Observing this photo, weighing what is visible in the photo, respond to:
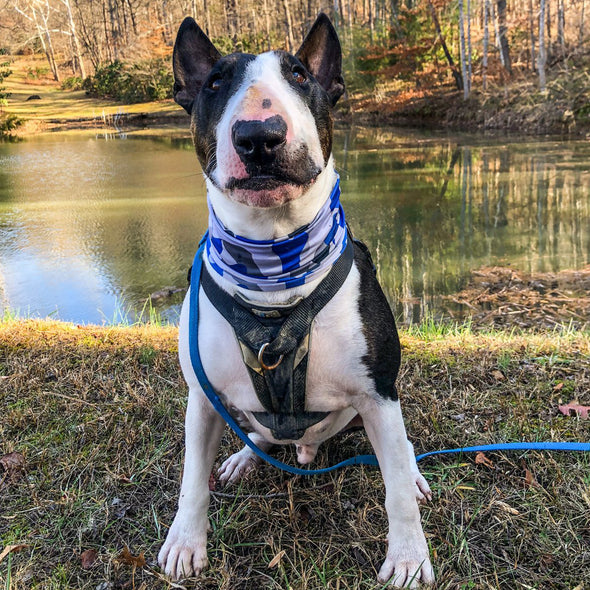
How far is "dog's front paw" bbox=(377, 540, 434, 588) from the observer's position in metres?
1.75

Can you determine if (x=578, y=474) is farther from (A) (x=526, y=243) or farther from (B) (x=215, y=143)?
Result: (A) (x=526, y=243)

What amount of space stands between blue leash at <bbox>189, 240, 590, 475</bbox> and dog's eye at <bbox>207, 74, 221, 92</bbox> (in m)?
0.51

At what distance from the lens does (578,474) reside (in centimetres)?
213

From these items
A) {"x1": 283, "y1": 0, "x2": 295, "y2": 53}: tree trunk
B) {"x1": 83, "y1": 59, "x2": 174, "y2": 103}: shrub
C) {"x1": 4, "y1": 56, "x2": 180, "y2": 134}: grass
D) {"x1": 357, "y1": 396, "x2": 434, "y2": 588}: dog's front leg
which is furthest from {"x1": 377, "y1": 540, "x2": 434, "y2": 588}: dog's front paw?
{"x1": 83, "y1": 59, "x2": 174, "y2": 103}: shrub

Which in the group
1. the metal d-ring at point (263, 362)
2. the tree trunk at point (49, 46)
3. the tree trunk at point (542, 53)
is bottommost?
the metal d-ring at point (263, 362)

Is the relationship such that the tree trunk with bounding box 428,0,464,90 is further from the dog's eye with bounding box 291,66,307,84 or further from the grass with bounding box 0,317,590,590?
the dog's eye with bounding box 291,66,307,84

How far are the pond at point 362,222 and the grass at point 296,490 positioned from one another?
5.67ft

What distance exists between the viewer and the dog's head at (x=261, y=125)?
1.45 m

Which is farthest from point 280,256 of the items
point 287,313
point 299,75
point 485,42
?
point 485,42

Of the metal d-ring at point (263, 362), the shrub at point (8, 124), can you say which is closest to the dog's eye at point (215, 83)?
the metal d-ring at point (263, 362)

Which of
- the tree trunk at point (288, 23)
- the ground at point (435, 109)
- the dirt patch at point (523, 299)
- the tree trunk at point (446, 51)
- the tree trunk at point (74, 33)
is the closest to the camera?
the dirt patch at point (523, 299)

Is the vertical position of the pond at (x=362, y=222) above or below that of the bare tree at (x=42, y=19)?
below

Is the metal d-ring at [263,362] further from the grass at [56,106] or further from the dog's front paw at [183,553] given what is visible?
the grass at [56,106]

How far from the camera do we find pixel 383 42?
81.9 ft
